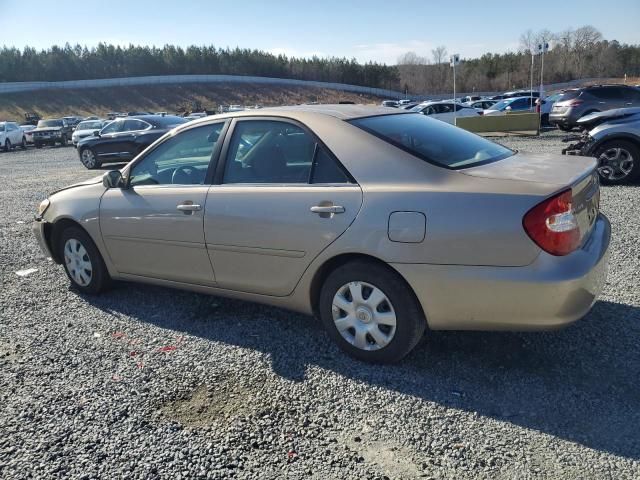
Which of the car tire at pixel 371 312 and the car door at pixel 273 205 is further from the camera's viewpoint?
the car door at pixel 273 205

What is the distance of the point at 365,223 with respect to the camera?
319 cm

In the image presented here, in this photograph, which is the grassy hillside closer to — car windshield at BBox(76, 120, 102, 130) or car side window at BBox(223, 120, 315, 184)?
car windshield at BBox(76, 120, 102, 130)

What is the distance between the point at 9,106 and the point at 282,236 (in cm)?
6394

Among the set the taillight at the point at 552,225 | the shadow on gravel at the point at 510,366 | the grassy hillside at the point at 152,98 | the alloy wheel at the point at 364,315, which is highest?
the grassy hillside at the point at 152,98

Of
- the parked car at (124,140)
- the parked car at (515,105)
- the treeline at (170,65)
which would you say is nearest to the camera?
the parked car at (124,140)

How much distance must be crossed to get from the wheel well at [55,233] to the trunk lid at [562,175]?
3.76 meters

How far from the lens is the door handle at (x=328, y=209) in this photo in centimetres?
330

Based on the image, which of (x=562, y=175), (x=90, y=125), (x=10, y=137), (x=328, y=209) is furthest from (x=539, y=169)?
(x=10, y=137)

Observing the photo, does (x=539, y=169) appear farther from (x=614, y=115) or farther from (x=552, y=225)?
(x=614, y=115)

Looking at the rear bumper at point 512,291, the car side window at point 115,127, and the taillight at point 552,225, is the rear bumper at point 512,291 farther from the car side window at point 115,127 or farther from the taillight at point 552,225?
the car side window at point 115,127

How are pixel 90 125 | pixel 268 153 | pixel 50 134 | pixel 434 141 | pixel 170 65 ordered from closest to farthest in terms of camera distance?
pixel 434 141 → pixel 268 153 → pixel 90 125 → pixel 50 134 → pixel 170 65

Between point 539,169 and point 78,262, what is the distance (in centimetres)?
407

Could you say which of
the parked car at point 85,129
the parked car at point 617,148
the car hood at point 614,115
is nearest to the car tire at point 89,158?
the parked car at point 85,129

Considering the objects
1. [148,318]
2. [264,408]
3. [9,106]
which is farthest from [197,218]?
[9,106]
